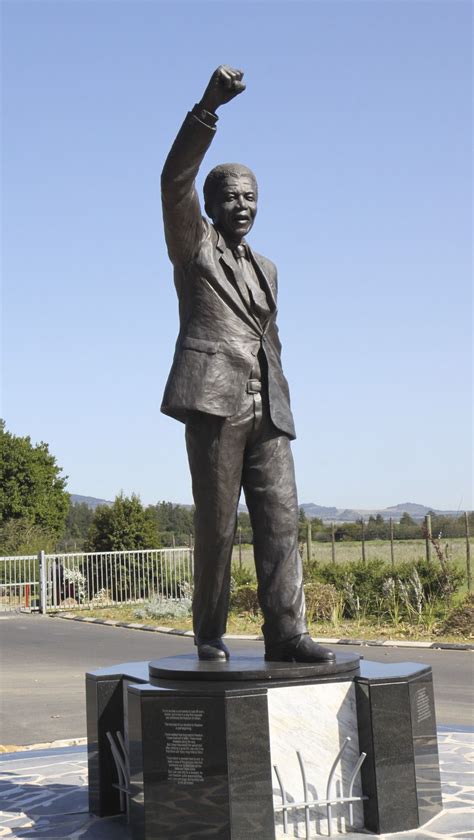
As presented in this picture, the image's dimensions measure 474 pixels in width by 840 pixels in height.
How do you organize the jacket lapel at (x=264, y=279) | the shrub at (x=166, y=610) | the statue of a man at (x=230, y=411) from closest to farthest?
the statue of a man at (x=230, y=411), the jacket lapel at (x=264, y=279), the shrub at (x=166, y=610)

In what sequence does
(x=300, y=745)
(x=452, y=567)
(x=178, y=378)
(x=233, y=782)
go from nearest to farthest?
(x=233, y=782) → (x=300, y=745) → (x=178, y=378) → (x=452, y=567)

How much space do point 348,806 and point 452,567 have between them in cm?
1153

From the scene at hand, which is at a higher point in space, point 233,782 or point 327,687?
point 327,687

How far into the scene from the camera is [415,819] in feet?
16.3

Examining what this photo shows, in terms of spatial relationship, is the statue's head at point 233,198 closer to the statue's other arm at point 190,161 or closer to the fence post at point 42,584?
the statue's other arm at point 190,161

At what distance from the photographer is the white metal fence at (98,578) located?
21.7m

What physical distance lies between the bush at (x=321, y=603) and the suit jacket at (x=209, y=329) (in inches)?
424

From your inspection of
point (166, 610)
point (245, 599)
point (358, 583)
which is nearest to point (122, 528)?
point (166, 610)

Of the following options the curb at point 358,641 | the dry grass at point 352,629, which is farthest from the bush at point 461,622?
the curb at point 358,641

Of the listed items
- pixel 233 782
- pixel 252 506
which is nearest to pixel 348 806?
pixel 233 782

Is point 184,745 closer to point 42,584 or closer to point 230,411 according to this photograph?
point 230,411

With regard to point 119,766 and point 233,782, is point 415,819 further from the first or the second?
point 119,766

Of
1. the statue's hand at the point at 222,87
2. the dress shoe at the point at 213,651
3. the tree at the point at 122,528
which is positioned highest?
the statue's hand at the point at 222,87

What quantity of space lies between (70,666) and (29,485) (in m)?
26.7
